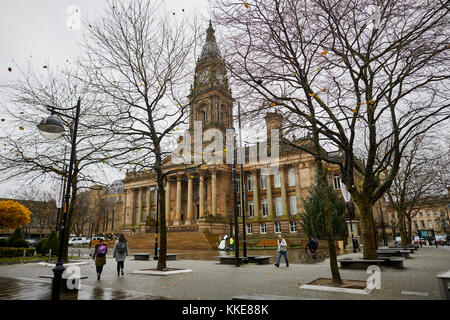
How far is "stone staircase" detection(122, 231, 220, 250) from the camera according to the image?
36.2 meters

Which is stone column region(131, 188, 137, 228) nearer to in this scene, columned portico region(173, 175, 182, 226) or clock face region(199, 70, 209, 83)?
columned portico region(173, 175, 182, 226)

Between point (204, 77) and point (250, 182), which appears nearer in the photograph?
point (204, 77)

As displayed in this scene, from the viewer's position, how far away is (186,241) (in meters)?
37.9

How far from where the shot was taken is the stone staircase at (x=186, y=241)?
1423 inches

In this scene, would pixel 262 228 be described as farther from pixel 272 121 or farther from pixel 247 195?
pixel 272 121

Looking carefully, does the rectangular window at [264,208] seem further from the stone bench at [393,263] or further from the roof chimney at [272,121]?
the roof chimney at [272,121]

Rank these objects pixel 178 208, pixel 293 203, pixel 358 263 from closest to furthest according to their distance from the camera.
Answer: pixel 358 263
pixel 293 203
pixel 178 208

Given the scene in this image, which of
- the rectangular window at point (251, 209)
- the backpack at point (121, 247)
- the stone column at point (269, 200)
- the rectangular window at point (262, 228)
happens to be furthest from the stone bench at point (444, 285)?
the rectangular window at point (251, 209)

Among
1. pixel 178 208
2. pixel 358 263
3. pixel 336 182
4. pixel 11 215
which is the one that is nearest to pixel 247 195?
pixel 178 208

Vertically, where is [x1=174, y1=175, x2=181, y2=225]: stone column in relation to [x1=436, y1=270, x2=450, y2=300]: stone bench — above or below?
above

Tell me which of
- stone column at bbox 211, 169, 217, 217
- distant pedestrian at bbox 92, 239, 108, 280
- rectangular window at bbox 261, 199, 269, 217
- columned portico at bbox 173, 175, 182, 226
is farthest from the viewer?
columned portico at bbox 173, 175, 182, 226

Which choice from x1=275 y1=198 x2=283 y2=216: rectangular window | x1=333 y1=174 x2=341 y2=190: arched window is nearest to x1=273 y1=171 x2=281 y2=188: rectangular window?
x1=275 y1=198 x2=283 y2=216: rectangular window

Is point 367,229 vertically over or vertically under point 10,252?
over
